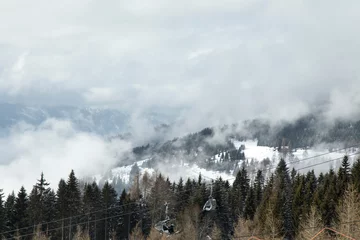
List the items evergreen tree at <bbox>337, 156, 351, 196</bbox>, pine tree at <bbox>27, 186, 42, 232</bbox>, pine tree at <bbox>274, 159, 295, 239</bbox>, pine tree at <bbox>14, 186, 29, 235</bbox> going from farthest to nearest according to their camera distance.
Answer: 1. pine tree at <bbox>27, 186, 42, 232</bbox>
2. pine tree at <bbox>14, 186, 29, 235</bbox>
3. pine tree at <bbox>274, 159, 295, 239</bbox>
4. evergreen tree at <bbox>337, 156, 351, 196</bbox>

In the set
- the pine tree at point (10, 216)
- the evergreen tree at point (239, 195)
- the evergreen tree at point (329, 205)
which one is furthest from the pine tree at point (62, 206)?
the evergreen tree at point (329, 205)

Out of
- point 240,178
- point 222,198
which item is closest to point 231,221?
point 222,198

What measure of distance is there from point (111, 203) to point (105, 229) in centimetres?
951

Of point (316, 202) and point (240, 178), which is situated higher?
point (240, 178)

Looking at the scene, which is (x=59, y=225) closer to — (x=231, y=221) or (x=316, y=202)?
(x=231, y=221)

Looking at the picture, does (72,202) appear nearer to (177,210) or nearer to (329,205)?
(177,210)

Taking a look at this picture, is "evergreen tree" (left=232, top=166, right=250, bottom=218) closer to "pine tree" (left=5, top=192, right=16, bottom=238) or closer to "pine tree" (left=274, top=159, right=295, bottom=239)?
"pine tree" (left=274, top=159, right=295, bottom=239)

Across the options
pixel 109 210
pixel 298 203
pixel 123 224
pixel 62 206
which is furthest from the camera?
pixel 123 224

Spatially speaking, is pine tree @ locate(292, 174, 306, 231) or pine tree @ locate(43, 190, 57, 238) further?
pine tree @ locate(43, 190, 57, 238)

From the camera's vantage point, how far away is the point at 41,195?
9794 centimetres

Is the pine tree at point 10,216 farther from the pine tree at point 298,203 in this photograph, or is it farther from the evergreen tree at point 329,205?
the evergreen tree at point 329,205

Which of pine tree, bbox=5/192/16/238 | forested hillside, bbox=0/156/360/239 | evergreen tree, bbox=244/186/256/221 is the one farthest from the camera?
evergreen tree, bbox=244/186/256/221

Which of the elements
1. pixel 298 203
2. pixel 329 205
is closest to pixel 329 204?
pixel 329 205

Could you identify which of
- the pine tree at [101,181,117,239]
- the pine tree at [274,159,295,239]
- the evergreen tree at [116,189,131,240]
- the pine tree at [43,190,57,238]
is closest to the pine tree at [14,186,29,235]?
the pine tree at [43,190,57,238]
